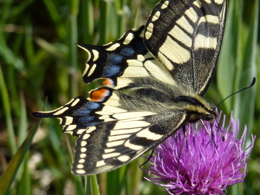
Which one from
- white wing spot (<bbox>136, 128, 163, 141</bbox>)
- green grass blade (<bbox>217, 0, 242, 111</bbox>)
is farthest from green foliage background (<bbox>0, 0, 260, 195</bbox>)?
white wing spot (<bbox>136, 128, 163, 141</bbox>)

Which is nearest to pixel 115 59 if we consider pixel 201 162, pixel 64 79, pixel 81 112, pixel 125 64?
pixel 125 64

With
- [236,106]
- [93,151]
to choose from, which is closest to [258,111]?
[236,106]

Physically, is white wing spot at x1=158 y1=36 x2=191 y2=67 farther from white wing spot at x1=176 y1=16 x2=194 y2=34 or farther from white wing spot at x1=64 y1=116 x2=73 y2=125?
white wing spot at x1=64 y1=116 x2=73 y2=125

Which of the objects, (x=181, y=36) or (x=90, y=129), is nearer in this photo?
(x=90, y=129)

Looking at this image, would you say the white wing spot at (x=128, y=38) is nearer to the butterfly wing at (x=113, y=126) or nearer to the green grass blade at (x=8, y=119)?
the butterfly wing at (x=113, y=126)

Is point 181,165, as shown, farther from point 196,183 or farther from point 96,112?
point 96,112

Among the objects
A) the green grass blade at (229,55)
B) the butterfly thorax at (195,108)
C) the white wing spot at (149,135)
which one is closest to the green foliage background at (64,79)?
the green grass blade at (229,55)

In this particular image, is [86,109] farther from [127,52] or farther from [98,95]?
[127,52]
